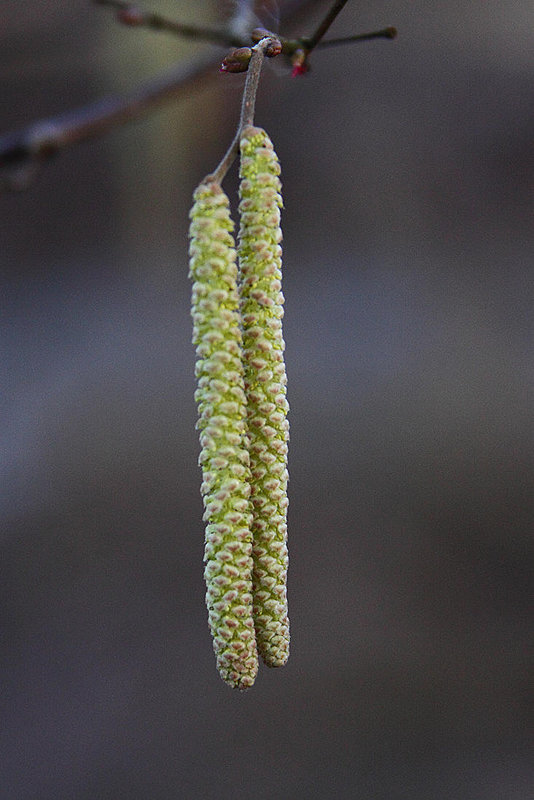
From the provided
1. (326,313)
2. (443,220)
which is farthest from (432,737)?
(443,220)

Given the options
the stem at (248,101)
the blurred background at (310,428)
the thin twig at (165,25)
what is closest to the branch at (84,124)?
the thin twig at (165,25)

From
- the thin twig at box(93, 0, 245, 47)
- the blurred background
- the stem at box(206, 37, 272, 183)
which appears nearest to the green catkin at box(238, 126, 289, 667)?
the stem at box(206, 37, 272, 183)

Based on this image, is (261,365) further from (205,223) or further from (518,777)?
(518,777)

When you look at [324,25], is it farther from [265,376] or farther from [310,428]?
[310,428]

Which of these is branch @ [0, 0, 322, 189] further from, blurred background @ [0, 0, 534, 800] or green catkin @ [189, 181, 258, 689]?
blurred background @ [0, 0, 534, 800]

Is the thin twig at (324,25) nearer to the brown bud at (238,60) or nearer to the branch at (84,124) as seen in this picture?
the brown bud at (238,60)

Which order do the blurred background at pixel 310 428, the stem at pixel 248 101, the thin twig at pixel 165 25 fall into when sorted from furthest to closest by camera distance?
1. the blurred background at pixel 310 428
2. the thin twig at pixel 165 25
3. the stem at pixel 248 101

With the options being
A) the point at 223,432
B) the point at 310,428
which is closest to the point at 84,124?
the point at 223,432
